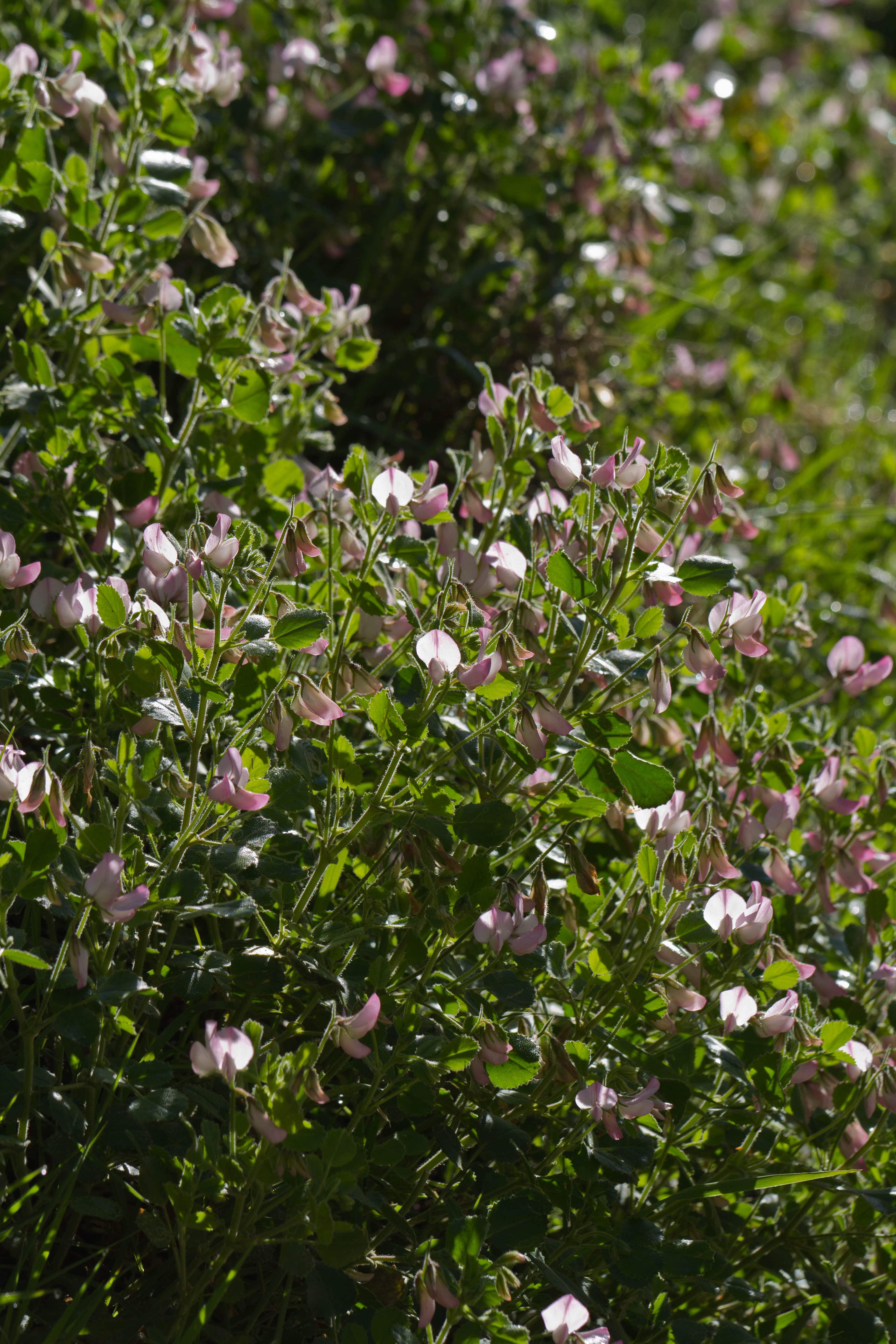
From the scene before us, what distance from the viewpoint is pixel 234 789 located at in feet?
3.86

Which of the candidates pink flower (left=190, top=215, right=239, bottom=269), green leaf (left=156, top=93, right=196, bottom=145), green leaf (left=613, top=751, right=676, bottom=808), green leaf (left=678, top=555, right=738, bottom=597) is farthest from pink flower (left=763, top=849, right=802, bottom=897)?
green leaf (left=156, top=93, right=196, bottom=145)

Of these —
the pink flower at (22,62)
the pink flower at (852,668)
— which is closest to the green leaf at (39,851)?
the pink flower at (852,668)

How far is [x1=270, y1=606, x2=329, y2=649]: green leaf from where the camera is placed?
3.98ft

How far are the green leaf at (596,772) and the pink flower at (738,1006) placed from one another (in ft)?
0.88

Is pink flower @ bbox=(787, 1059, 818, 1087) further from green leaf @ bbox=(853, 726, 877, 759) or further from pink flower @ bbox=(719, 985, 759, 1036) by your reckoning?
green leaf @ bbox=(853, 726, 877, 759)

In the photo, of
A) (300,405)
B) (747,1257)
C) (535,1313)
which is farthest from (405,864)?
(300,405)

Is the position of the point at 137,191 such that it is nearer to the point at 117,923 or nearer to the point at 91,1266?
the point at 117,923

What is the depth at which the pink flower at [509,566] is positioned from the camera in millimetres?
1395

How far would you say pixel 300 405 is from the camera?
5.98ft

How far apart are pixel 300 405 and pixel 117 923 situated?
0.87m

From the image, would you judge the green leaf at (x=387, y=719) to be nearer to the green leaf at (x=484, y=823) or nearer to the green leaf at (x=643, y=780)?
the green leaf at (x=484, y=823)

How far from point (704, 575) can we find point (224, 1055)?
67 centimetres

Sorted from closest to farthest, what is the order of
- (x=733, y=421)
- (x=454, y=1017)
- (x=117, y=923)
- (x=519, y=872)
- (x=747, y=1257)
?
(x=117, y=923), (x=454, y=1017), (x=747, y=1257), (x=519, y=872), (x=733, y=421)

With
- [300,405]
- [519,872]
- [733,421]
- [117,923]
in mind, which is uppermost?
[300,405]
